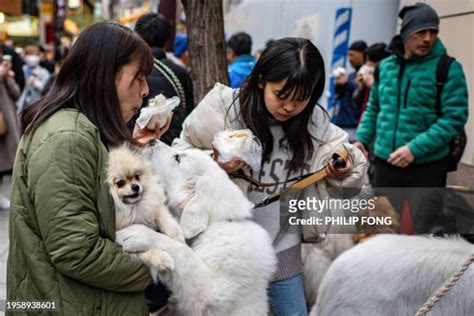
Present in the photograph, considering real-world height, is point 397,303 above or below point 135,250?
below

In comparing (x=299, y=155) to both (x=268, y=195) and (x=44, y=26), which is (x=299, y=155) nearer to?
(x=268, y=195)

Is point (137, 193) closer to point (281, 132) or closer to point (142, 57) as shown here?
point (142, 57)

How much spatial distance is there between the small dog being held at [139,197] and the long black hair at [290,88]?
2.34ft

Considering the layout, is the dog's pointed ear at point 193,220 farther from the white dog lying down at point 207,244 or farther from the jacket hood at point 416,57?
the jacket hood at point 416,57

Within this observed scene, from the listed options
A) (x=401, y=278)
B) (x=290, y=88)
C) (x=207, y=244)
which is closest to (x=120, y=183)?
(x=207, y=244)

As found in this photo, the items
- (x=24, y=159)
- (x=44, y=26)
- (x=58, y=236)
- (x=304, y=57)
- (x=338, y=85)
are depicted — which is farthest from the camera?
(x=44, y=26)

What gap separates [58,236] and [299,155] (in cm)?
125

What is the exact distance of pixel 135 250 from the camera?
2.22 metres

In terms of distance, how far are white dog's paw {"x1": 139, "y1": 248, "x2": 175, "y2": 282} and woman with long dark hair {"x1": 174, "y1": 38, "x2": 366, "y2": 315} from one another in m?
0.69

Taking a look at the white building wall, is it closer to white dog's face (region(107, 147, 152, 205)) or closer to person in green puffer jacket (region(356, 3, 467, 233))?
person in green puffer jacket (region(356, 3, 467, 233))

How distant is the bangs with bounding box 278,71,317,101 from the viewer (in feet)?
9.04

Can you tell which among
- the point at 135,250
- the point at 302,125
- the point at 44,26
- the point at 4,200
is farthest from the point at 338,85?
the point at 44,26

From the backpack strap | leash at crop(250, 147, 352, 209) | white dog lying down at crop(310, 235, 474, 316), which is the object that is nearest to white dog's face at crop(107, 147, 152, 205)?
leash at crop(250, 147, 352, 209)

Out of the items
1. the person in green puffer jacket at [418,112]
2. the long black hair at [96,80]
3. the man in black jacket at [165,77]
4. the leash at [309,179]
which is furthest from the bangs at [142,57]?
the person in green puffer jacket at [418,112]
